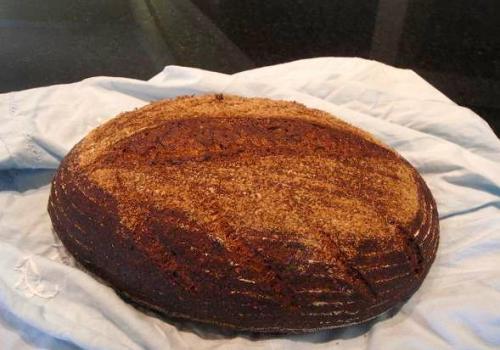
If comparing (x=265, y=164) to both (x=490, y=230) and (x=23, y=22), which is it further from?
(x=23, y=22)

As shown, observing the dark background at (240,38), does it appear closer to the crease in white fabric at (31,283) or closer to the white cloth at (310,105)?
the white cloth at (310,105)

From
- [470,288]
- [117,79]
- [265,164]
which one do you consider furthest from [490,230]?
[117,79]

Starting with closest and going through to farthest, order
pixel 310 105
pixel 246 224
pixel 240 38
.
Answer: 1. pixel 246 224
2. pixel 310 105
3. pixel 240 38

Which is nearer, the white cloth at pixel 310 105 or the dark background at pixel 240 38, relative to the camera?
the white cloth at pixel 310 105

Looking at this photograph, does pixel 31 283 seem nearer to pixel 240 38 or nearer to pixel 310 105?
pixel 310 105

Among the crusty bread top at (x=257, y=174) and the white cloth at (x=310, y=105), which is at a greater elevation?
the crusty bread top at (x=257, y=174)

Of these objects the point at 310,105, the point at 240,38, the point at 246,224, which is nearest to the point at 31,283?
the point at 246,224

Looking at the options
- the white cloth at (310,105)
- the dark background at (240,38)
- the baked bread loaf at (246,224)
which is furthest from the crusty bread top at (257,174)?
the dark background at (240,38)
